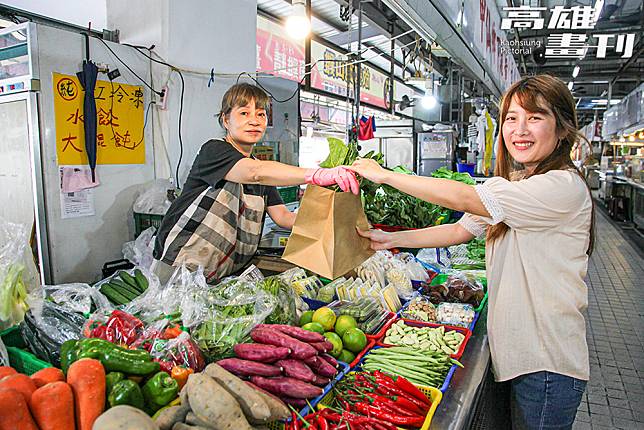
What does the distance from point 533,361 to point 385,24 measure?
725cm

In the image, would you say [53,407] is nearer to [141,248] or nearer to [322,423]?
[322,423]

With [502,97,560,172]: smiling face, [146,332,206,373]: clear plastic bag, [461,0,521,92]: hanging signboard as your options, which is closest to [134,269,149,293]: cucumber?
[146,332,206,373]: clear plastic bag

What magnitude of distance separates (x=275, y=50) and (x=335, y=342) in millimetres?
6437

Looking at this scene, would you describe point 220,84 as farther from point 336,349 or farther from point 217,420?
point 217,420

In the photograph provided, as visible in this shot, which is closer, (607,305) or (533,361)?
(533,361)

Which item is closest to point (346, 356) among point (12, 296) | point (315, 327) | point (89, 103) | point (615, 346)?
point (315, 327)

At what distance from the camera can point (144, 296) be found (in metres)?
2.27

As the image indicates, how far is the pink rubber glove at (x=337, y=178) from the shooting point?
6.59ft

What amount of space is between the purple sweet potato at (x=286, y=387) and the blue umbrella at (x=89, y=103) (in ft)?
9.72

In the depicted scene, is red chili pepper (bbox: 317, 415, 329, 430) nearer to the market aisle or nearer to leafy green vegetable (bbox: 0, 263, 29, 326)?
leafy green vegetable (bbox: 0, 263, 29, 326)

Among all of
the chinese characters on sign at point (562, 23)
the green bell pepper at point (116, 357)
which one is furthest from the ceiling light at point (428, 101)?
the green bell pepper at point (116, 357)

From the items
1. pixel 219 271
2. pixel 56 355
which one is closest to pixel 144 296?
pixel 56 355

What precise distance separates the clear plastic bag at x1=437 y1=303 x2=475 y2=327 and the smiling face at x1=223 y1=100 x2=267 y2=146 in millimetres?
1478

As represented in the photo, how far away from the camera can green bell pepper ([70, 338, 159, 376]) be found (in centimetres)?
154
